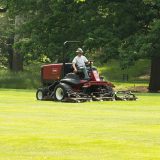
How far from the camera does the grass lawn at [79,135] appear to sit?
1114 centimetres

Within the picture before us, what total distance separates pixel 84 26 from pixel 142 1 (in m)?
3.91

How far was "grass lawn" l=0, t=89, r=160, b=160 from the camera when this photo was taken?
11.1m

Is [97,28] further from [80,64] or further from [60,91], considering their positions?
[60,91]

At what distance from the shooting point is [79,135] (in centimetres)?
1355

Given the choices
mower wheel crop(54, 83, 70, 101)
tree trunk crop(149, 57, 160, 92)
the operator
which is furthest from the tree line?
mower wheel crop(54, 83, 70, 101)

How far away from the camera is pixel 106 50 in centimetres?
3938

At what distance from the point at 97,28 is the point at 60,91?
576 inches

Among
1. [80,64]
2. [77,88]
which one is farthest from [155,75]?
[77,88]

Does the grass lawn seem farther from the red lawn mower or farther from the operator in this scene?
the operator

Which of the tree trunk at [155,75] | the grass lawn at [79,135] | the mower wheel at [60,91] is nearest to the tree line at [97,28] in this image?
the tree trunk at [155,75]

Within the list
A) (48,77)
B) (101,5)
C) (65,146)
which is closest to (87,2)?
(101,5)

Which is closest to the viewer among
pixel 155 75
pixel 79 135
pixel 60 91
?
pixel 79 135

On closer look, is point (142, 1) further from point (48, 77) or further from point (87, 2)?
point (48, 77)

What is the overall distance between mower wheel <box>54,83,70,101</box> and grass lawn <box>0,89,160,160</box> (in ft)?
19.8
